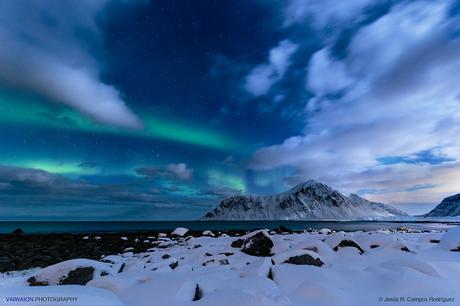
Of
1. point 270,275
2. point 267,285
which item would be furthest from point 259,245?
point 267,285

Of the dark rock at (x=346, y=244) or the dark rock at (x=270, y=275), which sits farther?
the dark rock at (x=346, y=244)

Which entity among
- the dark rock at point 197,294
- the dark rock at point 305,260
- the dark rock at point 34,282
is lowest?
the dark rock at point 197,294

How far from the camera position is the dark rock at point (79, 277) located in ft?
22.0

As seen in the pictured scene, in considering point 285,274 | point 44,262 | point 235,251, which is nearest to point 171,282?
point 285,274

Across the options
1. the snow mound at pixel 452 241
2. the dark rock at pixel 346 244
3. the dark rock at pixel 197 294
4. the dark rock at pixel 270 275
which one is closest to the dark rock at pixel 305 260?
the dark rock at pixel 270 275

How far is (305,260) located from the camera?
735cm

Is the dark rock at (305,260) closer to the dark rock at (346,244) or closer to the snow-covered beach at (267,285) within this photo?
the snow-covered beach at (267,285)

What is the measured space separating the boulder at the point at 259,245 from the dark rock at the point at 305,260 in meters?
3.48

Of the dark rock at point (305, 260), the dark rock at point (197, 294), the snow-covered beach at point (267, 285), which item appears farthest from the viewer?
the dark rock at point (305, 260)

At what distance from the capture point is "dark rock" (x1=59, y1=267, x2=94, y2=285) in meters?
6.71

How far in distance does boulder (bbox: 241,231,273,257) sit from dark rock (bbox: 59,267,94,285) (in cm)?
581

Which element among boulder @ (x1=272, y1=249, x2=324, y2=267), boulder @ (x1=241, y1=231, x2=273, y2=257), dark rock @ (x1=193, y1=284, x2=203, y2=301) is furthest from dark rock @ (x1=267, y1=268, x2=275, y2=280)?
boulder @ (x1=241, y1=231, x2=273, y2=257)

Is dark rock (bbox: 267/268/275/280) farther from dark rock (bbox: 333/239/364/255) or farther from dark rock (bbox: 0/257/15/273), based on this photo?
dark rock (bbox: 0/257/15/273)

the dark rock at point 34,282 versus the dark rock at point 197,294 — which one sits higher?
the dark rock at point 34,282
